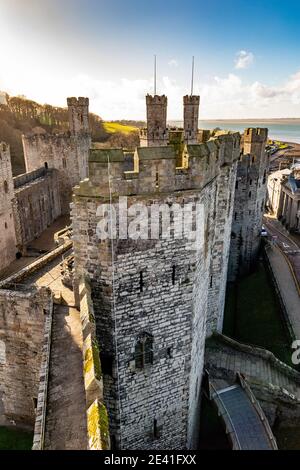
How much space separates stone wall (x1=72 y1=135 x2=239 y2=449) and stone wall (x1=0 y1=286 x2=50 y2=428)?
327 cm

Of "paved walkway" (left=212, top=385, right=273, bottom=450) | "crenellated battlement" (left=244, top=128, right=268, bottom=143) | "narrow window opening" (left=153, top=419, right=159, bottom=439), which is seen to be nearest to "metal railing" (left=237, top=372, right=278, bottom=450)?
"paved walkway" (left=212, top=385, right=273, bottom=450)

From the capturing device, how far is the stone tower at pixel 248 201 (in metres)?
23.1

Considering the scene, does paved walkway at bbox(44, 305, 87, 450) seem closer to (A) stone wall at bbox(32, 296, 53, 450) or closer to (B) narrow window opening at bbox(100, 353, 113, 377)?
(A) stone wall at bbox(32, 296, 53, 450)

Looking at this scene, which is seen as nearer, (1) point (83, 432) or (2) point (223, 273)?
(1) point (83, 432)

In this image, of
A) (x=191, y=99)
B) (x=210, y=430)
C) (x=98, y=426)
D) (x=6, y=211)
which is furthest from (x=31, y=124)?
(x=98, y=426)

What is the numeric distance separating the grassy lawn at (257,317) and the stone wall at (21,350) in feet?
33.2

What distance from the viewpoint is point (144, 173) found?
8.29 metres

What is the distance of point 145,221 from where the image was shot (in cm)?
862

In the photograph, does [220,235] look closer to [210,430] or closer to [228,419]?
[228,419]

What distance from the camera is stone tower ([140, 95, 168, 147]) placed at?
2705 cm

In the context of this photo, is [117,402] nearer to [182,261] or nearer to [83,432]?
[83,432]

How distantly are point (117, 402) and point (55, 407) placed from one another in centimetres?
261

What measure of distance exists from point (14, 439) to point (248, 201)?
18.0m
